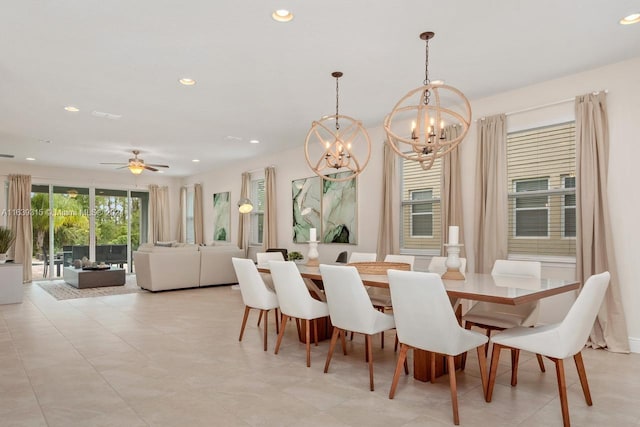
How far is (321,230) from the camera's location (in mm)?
7328

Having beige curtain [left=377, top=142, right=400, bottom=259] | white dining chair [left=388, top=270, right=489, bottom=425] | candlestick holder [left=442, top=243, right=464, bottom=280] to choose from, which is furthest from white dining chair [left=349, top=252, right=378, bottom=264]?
white dining chair [left=388, top=270, right=489, bottom=425]

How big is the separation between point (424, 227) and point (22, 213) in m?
8.89

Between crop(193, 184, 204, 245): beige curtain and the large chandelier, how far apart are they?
6515 millimetres

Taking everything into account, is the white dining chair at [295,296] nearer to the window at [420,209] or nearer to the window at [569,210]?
the window at [420,209]

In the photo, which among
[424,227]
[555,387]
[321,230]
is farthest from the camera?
[321,230]

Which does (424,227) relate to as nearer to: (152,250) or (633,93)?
(633,93)

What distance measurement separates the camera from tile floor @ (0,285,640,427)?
2.49 metres

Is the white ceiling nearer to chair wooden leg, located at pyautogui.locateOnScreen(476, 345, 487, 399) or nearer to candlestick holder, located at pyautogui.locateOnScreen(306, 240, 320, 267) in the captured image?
candlestick holder, located at pyautogui.locateOnScreen(306, 240, 320, 267)

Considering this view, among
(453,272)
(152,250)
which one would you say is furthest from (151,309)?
(453,272)

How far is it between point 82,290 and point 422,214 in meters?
6.25

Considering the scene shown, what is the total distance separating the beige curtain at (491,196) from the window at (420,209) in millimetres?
682

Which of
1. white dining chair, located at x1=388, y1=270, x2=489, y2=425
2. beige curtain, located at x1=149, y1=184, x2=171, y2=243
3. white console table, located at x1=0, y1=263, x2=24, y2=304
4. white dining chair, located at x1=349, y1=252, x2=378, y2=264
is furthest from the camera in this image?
beige curtain, located at x1=149, y1=184, x2=171, y2=243

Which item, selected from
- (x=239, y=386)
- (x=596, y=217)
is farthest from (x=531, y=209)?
(x=239, y=386)

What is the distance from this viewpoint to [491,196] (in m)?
4.78
